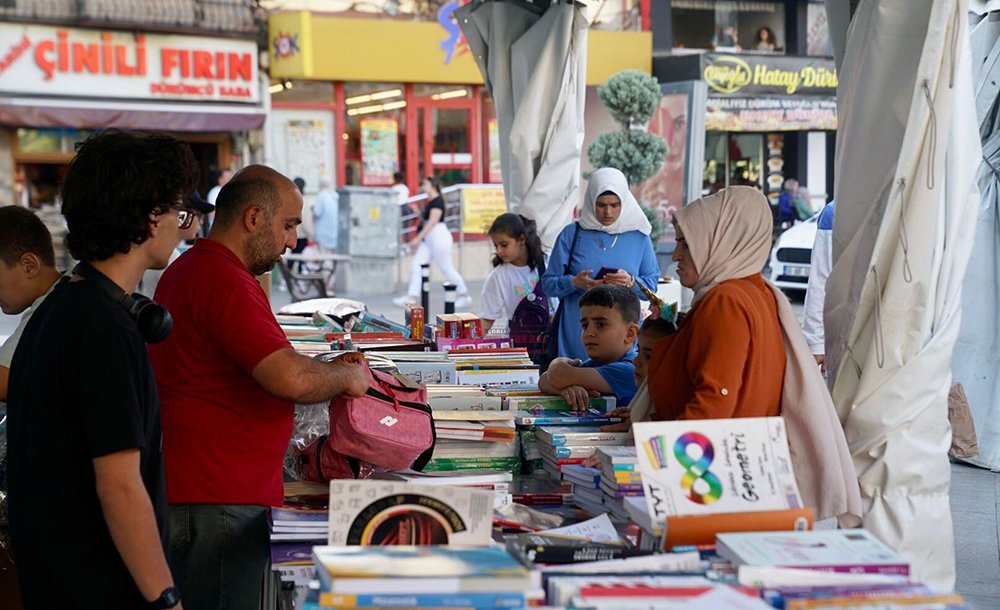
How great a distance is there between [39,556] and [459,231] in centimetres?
1666

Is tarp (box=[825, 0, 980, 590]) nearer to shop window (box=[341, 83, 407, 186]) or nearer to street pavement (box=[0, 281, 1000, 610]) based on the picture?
street pavement (box=[0, 281, 1000, 610])

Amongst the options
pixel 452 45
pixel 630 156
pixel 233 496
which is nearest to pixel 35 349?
pixel 233 496

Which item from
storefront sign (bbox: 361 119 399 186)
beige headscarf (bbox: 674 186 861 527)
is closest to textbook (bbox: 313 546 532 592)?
beige headscarf (bbox: 674 186 861 527)

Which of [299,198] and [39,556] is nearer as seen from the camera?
[39,556]

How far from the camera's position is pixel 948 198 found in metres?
3.39

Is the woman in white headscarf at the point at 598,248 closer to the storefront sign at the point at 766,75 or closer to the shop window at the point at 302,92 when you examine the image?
the shop window at the point at 302,92

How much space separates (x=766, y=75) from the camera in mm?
22672

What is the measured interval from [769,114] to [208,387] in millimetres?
21282

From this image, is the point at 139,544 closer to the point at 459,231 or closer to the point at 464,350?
the point at 464,350

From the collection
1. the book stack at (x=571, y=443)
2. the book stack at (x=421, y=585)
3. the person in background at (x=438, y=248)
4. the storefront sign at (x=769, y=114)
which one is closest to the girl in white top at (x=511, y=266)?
the book stack at (x=571, y=443)

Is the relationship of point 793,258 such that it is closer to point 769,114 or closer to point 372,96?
point 769,114

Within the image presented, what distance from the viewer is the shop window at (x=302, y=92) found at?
62.8ft

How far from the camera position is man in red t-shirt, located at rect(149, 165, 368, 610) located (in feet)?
9.26

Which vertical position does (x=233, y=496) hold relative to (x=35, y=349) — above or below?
below
